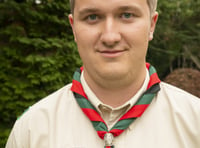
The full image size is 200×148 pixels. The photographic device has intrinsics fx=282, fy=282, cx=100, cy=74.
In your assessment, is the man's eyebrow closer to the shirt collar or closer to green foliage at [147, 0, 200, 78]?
the shirt collar

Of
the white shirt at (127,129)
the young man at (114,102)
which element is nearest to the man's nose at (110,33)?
the young man at (114,102)

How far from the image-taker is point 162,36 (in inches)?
426

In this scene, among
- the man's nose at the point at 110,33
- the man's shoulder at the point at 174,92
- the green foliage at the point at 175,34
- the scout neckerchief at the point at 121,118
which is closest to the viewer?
the man's nose at the point at 110,33

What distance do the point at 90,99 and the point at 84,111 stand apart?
0.09 meters

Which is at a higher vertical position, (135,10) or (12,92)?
(135,10)

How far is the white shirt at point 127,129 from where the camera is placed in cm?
175

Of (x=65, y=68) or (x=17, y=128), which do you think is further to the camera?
(x=65, y=68)

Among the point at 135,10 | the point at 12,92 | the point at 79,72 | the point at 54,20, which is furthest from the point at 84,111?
the point at 54,20

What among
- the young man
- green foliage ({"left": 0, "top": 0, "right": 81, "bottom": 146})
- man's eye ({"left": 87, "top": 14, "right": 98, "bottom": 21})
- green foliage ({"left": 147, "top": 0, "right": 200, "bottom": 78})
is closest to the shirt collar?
the young man

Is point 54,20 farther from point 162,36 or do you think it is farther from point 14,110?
point 162,36

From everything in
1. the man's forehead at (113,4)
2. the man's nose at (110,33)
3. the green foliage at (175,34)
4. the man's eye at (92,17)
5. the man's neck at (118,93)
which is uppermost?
Answer: the man's forehead at (113,4)

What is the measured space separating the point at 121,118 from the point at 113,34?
1.76 ft

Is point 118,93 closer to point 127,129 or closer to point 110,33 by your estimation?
point 127,129

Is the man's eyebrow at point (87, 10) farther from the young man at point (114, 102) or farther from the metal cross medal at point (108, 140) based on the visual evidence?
the metal cross medal at point (108, 140)
